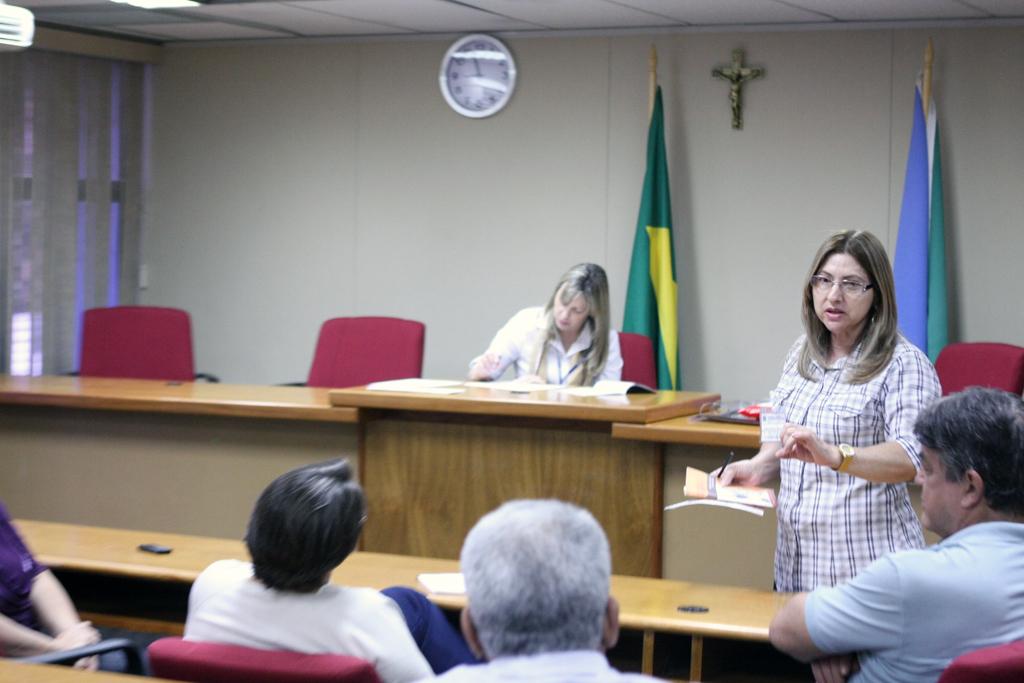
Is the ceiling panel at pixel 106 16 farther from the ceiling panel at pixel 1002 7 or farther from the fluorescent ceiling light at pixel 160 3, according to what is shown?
the ceiling panel at pixel 1002 7

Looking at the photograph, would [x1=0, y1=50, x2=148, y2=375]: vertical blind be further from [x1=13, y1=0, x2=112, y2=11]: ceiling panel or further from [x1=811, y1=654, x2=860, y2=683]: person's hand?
[x1=811, y1=654, x2=860, y2=683]: person's hand

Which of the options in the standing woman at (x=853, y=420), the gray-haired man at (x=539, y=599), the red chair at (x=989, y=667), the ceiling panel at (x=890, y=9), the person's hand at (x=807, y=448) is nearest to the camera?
the gray-haired man at (x=539, y=599)

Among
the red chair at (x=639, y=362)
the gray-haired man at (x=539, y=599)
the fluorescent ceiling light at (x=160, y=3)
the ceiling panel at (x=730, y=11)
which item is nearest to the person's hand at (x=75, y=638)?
the gray-haired man at (x=539, y=599)

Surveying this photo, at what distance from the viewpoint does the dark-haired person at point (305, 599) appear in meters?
2.33

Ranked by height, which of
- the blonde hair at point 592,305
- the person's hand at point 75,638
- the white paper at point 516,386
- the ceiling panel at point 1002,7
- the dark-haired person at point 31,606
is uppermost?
the ceiling panel at point 1002,7

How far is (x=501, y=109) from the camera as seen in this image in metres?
7.29

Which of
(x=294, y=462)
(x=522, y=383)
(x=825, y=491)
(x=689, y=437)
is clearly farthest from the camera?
(x=522, y=383)

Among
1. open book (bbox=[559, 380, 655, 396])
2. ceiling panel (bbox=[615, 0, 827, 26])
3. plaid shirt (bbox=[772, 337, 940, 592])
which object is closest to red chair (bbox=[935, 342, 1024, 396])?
open book (bbox=[559, 380, 655, 396])

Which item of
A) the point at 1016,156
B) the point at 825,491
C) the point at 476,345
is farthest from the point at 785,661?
the point at 476,345

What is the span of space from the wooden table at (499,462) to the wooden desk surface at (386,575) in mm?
1014

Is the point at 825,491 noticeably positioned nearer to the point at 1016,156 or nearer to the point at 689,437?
the point at 689,437

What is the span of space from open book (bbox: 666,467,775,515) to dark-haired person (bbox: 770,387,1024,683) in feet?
2.01

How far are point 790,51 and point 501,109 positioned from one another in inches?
62.9

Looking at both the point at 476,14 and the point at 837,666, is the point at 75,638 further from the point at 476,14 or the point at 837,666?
the point at 476,14
